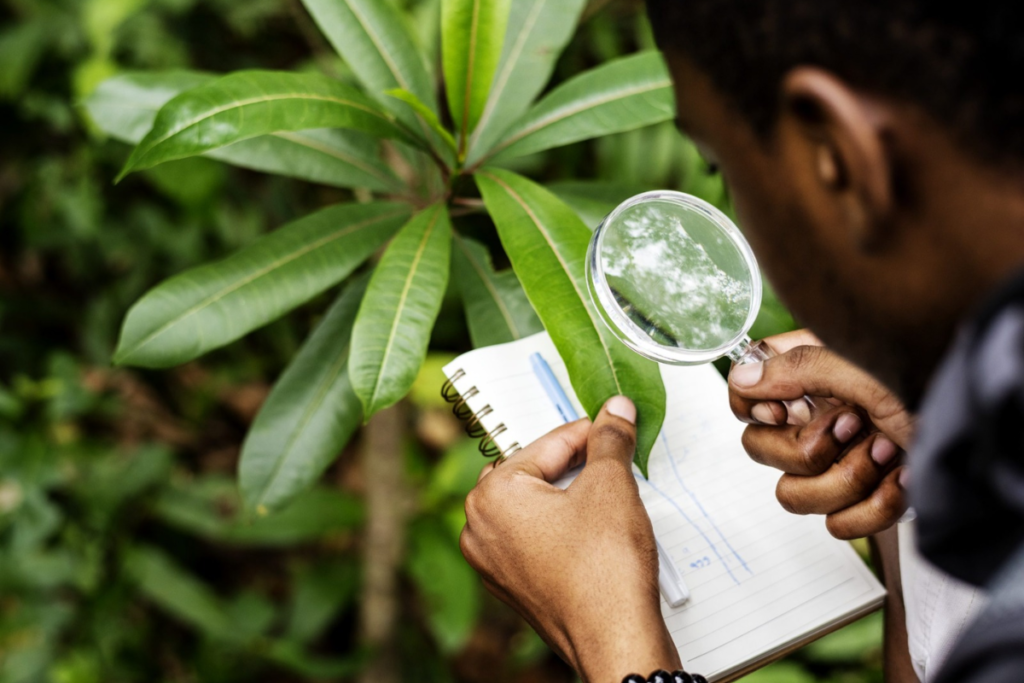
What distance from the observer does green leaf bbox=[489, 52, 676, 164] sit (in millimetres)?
1059

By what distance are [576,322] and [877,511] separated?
0.43m

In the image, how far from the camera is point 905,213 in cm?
52

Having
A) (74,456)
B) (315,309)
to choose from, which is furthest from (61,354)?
(315,309)

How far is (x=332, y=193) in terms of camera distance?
228cm

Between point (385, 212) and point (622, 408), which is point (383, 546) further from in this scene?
point (622, 408)

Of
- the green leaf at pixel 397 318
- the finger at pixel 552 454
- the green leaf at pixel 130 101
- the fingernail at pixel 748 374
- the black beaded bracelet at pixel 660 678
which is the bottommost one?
the black beaded bracelet at pixel 660 678

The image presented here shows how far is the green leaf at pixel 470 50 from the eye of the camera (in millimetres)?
977

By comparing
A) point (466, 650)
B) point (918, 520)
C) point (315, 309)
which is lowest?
point (466, 650)

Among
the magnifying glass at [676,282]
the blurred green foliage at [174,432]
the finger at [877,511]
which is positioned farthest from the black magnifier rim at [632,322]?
the blurred green foliage at [174,432]

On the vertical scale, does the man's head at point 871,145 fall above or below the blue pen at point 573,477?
above

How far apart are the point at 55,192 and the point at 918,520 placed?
2.22 meters

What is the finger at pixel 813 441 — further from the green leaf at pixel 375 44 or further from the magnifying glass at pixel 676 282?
the green leaf at pixel 375 44

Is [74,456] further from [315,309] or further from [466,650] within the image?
[466,650]

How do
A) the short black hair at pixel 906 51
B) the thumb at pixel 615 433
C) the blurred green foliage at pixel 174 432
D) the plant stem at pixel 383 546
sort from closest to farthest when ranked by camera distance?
the short black hair at pixel 906 51 < the thumb at pixel 615 433 < the plant stem at pixel 383 546 < the blurred green foliage at pixel 174 432
